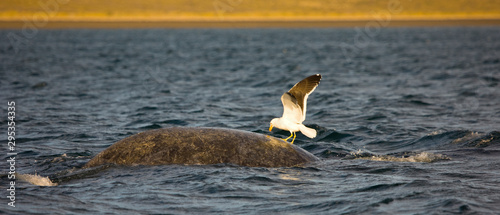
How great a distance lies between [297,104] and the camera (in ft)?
28.6

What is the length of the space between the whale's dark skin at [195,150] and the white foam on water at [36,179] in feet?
2.51

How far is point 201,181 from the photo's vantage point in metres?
8.59

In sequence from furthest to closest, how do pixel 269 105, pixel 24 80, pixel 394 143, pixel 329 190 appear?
pixel 24 80
pixel 269 105
pixel 394 143
pixel 329 190

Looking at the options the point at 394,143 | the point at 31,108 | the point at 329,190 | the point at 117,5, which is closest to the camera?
the point at 329,190

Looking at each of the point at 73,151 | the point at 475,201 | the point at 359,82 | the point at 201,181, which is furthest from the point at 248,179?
the point at 359,82

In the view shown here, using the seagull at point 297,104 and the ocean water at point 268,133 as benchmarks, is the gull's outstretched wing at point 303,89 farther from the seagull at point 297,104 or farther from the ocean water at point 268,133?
the ocean water at point 268,133

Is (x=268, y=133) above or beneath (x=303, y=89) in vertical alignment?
beneath

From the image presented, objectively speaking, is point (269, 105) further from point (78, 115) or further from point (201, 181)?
point (201, 181)

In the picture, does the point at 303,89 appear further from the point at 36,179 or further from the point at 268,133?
the point at 268,133

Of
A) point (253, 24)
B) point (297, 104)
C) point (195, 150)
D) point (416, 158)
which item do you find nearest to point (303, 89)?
point (297, 104)

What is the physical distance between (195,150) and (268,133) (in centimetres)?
485

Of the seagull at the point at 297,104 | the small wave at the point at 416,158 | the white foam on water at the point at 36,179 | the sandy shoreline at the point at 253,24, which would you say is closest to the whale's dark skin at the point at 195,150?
the seagull at the point at 297,104

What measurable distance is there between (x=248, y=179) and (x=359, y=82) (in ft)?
57.9

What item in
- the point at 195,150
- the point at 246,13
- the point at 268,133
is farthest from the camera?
the point at 246,13
